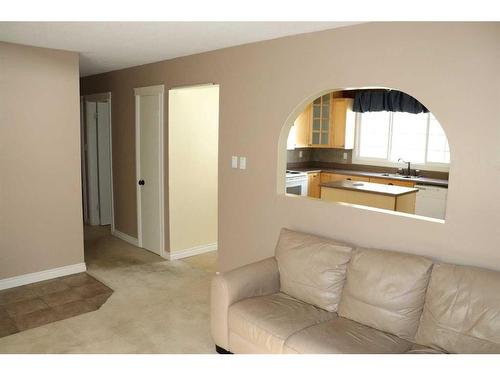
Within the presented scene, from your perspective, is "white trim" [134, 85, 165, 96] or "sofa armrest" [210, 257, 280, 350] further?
"white trim" [134, 85, 165, 96]

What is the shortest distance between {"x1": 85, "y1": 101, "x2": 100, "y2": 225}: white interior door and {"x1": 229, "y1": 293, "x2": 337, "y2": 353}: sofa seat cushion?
14.4ft

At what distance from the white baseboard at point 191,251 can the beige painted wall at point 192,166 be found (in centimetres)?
4

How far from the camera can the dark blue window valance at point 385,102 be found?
6035 mm

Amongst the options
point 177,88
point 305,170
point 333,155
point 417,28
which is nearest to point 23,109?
point 177,88

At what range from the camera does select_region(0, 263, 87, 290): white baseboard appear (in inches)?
156

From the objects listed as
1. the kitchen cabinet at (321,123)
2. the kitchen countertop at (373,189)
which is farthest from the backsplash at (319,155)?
the kitchen countertop at (373,189)

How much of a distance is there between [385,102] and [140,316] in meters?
4.80

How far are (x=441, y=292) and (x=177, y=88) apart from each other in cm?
335

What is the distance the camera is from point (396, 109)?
6219 mm

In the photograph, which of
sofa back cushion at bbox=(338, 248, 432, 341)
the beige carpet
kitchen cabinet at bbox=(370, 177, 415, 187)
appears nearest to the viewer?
sofa back cushion at bbox=(338, 248, 432, 341)

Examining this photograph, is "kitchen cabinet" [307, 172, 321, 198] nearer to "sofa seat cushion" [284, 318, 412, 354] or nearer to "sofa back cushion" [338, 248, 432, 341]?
"sofa back cushion" [338, 248, 432, 341]

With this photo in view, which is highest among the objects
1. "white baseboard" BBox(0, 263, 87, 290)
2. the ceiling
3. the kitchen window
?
the ceiling

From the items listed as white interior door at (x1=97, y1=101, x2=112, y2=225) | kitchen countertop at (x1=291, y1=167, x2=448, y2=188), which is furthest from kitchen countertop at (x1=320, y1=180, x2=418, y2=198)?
white interior door at (x1=97, y1=101, x2=112, y2=225)
